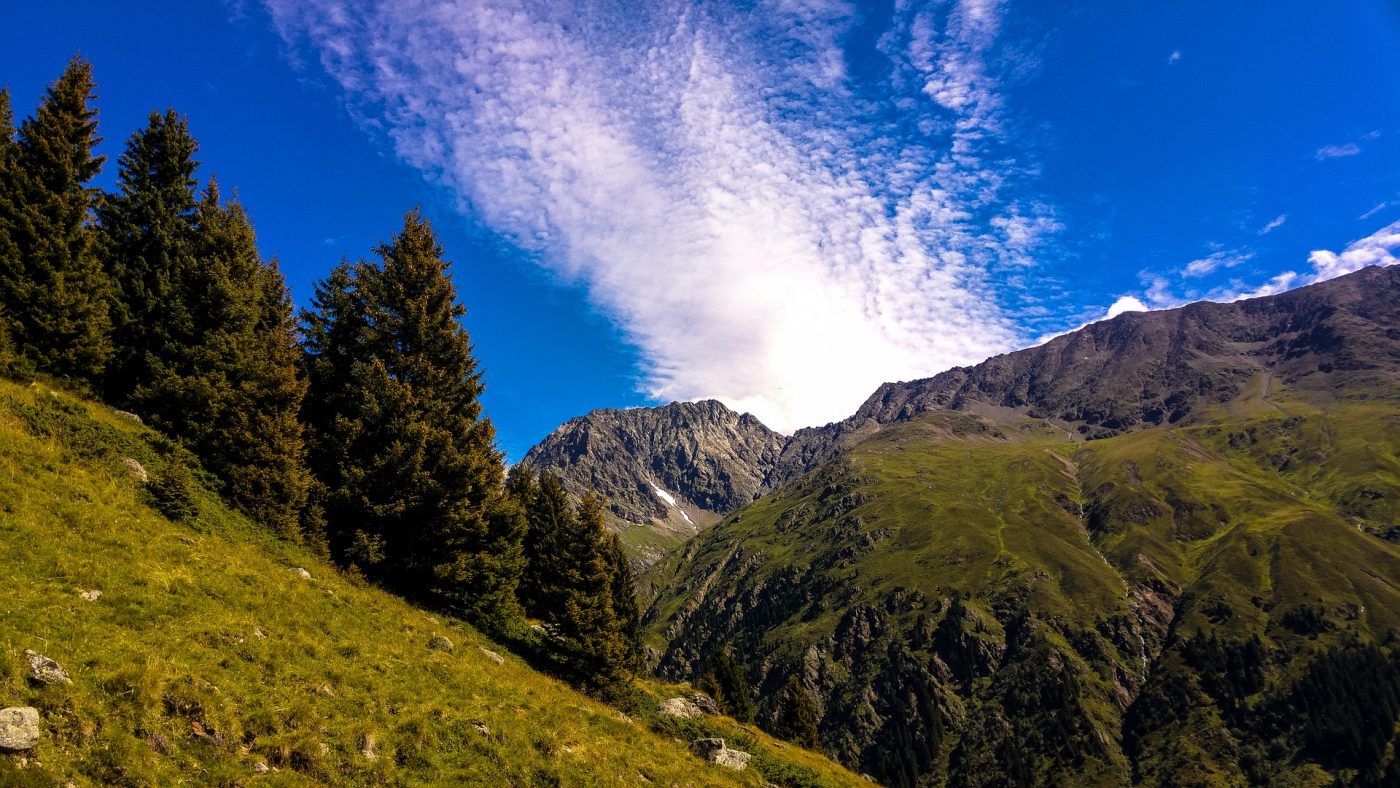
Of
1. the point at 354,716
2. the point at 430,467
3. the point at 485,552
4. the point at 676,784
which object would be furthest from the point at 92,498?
the point at 676,784

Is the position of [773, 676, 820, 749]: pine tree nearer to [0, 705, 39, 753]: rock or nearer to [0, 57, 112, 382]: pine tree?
[0, 57, 112, 382]: pine tree

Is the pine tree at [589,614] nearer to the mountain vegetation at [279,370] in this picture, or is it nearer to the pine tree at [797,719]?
the mountain vegetation at [279,370]

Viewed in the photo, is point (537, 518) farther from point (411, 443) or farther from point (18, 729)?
point (18, 729)

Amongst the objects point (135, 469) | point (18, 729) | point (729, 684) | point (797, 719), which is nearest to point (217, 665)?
point (18, 729)

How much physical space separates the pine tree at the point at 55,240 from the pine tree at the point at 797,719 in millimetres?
76588

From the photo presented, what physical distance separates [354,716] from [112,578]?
715cm

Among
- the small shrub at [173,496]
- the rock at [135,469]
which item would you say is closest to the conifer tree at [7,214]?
the rock at [135,469]

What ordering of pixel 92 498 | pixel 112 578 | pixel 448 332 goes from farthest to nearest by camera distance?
pixel 448 332
pixel 92 498
pixel 112 578

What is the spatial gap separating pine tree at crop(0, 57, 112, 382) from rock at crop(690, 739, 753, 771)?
35.2 m

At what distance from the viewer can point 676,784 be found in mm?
22266

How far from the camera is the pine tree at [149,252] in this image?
113 feet

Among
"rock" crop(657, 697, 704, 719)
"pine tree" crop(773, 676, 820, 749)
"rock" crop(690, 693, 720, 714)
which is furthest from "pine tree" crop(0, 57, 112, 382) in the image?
→ "pine tree" crop(773, 676, 820, 749)

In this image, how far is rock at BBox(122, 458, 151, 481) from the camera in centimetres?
2384

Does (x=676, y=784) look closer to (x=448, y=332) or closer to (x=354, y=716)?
(x=354, y=716)
